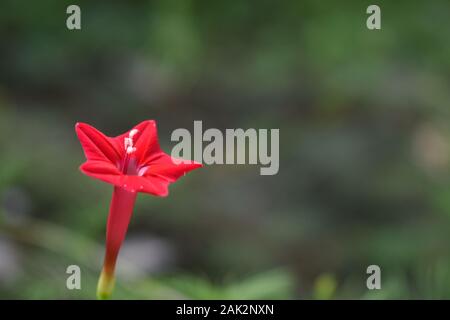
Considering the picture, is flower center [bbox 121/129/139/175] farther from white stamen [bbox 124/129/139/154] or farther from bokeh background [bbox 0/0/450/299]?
bokeh background [bbox 0/0/450/299]

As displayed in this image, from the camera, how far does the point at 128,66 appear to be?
1.79m

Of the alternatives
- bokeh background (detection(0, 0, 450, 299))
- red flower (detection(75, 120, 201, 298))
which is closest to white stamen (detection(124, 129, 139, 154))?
red flower (detection(75, 120, 201, 298))

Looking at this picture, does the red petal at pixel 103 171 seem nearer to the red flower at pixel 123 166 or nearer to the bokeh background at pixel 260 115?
the red flower at pixel 123 166

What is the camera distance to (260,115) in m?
1.74

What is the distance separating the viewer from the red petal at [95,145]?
59cm

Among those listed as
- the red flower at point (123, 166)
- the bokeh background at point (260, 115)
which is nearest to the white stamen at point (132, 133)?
the red flower at point (123, 166)

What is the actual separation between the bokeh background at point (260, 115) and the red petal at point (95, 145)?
55 cm

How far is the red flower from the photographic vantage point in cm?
57

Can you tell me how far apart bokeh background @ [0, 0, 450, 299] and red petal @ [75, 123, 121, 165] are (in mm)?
552

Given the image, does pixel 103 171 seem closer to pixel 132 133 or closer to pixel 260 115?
pixel 132 133

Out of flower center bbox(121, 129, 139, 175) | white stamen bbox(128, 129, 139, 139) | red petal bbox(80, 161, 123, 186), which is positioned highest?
white stamen bbox(128, 129, 139, 139)

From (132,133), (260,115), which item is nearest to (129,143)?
(132,133)
